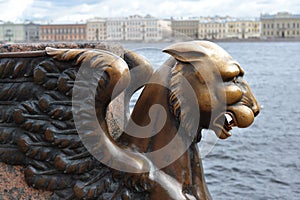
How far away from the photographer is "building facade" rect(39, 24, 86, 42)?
65562mm

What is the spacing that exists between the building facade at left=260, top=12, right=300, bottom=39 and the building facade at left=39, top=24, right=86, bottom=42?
39957 mm

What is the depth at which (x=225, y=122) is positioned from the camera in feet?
6.19

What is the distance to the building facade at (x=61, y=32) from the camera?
65.6 metres

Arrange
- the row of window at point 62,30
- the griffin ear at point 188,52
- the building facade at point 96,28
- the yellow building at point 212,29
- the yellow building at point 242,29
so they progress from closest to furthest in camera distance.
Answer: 1. the griffin ear at point 188,52
2. the row of window at point 62,30
3. the building facade at point 96,28
4. the yellow building at point 212,29
5. the yellow building at point 242,29

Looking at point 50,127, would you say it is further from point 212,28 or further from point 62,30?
point 212,28

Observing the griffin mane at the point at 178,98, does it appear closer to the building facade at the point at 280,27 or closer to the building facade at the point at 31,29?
the building facade at the point at 31,29

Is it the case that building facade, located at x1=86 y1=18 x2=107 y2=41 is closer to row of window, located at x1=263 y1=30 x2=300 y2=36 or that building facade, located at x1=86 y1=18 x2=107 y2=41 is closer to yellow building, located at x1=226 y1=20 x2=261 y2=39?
yellow building, located at x1=226 y1=20 x2=261 y2=39

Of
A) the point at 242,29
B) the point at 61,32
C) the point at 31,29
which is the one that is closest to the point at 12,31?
the point at 31,29

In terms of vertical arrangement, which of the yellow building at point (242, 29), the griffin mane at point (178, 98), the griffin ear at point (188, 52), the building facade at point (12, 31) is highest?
the griffin ear at point (188, 52)

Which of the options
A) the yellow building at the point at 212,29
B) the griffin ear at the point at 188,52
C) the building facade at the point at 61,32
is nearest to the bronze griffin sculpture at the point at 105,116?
the griffin ear at the point at 188,52

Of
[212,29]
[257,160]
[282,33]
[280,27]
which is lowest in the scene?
[282,33]

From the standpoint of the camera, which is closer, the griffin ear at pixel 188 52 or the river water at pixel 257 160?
the griffin ear at pixel 188 52

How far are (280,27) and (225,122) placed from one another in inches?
4050

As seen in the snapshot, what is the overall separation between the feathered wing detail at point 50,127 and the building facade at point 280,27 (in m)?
100
